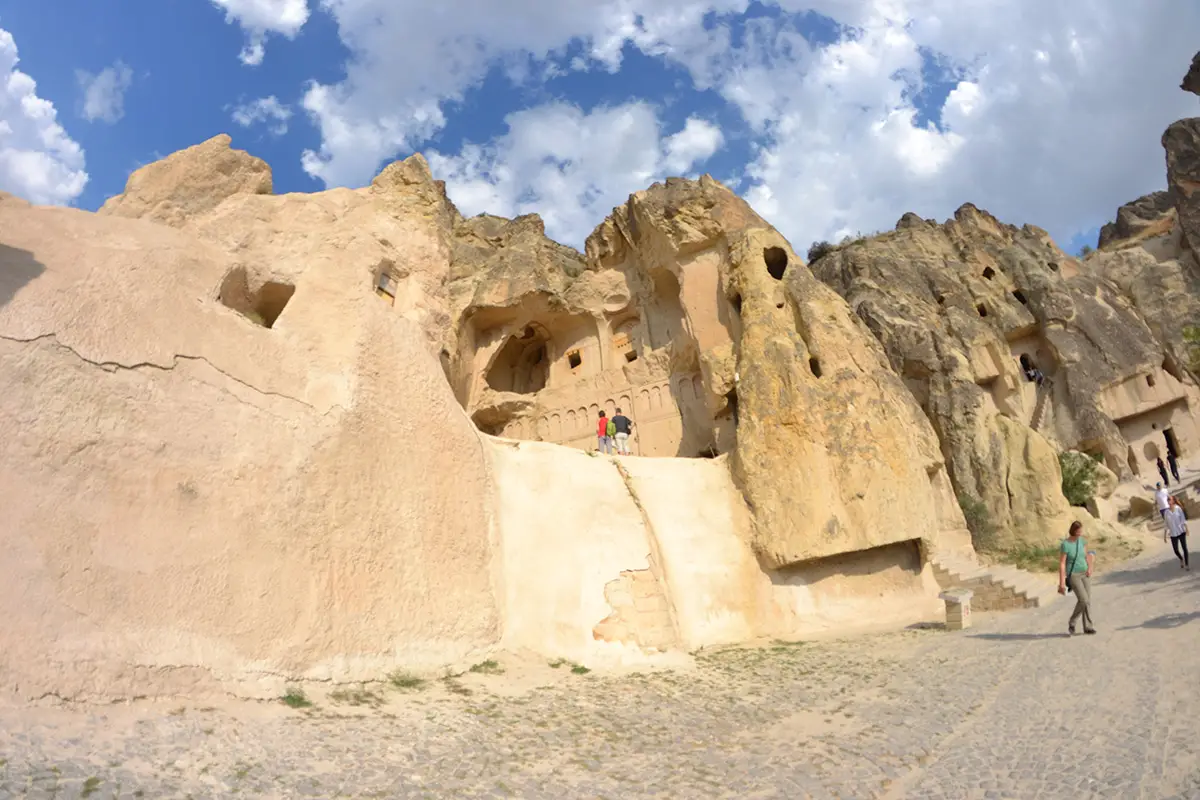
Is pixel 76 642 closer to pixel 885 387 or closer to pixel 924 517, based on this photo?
pixel 924 517

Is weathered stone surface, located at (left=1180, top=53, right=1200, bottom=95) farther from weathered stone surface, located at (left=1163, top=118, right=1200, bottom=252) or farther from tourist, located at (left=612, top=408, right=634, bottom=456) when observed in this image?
tourist, located at (left=612, top=408, right=634, bottom=456)

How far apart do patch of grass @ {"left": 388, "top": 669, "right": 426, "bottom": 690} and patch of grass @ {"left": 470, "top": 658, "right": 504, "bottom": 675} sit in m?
0.75

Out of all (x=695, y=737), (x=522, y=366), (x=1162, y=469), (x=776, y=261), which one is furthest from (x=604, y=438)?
(x=1162, y=469)

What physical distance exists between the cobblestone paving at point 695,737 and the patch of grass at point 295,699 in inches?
4.7

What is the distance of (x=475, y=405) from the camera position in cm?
1866

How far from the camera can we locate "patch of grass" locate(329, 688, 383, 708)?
234 inches

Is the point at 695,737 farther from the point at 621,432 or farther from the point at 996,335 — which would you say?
the point at 996,335

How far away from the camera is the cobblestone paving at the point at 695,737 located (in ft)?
13.3

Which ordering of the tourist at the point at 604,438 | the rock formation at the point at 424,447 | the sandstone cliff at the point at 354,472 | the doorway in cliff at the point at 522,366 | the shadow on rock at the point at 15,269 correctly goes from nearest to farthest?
1. the sandstone cliff at the point at 354,472
2. the rock formation at the point at 424,447
3. the shadow on rock at the point at 15,269
4. the tourist at the point at 604,438
5. the doorway in cliff at the point at 522,366

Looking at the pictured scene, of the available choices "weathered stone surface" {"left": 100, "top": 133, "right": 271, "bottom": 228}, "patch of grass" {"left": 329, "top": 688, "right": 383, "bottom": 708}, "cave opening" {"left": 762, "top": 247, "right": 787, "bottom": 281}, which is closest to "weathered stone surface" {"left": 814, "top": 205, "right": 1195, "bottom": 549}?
"cave opening" {"left": 762, "top": 247, "right": 787, "bottom": 281}

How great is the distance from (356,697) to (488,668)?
6.06ft

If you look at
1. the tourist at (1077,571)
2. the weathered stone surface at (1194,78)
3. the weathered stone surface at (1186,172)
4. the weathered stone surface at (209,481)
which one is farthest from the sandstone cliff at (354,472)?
the weathered stone surface at (1186,172)

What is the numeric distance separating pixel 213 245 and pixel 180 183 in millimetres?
1347

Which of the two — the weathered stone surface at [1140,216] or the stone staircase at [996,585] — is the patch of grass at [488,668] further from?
the weathered stone surface at [1140,216]
